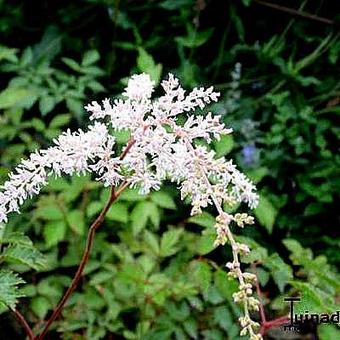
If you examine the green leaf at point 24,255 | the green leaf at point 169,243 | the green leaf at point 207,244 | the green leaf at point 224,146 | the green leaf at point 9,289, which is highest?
the green leaf at point 224,146

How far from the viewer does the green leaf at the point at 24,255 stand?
151cm

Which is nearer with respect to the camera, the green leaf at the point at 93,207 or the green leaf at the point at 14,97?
the green leaf at the point at 93,207

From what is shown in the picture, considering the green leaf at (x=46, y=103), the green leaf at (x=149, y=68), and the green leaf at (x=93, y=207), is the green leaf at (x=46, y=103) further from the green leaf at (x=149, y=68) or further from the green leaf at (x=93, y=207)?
the green leaf at (x=93, y=207)

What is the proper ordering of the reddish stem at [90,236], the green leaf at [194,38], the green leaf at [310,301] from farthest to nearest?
the green leaf at [194,38]
the green leaf at [310,301]
the reddish stem at [90,236]

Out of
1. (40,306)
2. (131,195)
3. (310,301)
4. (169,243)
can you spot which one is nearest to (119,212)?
(131,195)

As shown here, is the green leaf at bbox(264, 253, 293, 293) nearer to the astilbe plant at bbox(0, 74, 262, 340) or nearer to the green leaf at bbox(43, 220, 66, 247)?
the astilbe plant at bbox(0, 74, 262, 340)

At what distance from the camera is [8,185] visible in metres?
1.21

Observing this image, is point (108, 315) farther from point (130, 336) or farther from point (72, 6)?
point (72, 6)

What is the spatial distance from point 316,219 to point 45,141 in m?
1.06

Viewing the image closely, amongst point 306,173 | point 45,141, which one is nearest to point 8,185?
point 45,141

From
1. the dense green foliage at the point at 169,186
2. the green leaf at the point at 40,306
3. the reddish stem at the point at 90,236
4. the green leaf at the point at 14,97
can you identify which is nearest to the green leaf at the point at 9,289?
the reddish stem at the point at 90,236

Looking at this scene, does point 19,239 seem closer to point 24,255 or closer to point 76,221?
point 24,255

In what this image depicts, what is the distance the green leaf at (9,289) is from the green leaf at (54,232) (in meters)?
0.75

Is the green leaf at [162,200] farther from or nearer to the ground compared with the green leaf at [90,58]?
nearer to the ground
